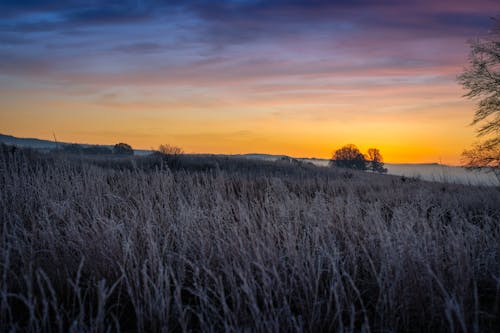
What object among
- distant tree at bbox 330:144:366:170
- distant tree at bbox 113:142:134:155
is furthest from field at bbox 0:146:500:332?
distant tree at bbox 330:144:366:170

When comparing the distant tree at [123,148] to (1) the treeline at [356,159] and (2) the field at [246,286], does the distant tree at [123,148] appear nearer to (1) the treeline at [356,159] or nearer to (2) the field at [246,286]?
(1) the treeline at [356,159]

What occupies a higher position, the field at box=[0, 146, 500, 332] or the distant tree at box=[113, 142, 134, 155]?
the distant tree at box=[113, 142, 134, 155]

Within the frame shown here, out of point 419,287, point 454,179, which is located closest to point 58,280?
point 419,287

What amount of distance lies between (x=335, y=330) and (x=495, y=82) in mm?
23074

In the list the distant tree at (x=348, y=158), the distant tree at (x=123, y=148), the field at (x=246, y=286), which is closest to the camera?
the field at (x=246, y=286)

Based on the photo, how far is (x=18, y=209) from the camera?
7.21 m

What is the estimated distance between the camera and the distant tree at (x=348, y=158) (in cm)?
5997

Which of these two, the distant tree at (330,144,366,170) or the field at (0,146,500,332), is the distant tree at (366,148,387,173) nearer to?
the distant tree at (330,144,366,170)

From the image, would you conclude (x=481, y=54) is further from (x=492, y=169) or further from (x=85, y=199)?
(x=85, y=199)

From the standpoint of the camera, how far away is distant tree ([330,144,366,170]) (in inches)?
2361

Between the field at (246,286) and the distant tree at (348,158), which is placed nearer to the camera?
the field at (246,286)

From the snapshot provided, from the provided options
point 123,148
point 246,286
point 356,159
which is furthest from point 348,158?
point 246,286

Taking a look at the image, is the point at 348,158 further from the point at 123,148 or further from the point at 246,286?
the point at 246,286

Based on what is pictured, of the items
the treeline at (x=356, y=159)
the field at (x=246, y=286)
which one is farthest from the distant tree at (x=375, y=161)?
the field at (x=246, y=286)
